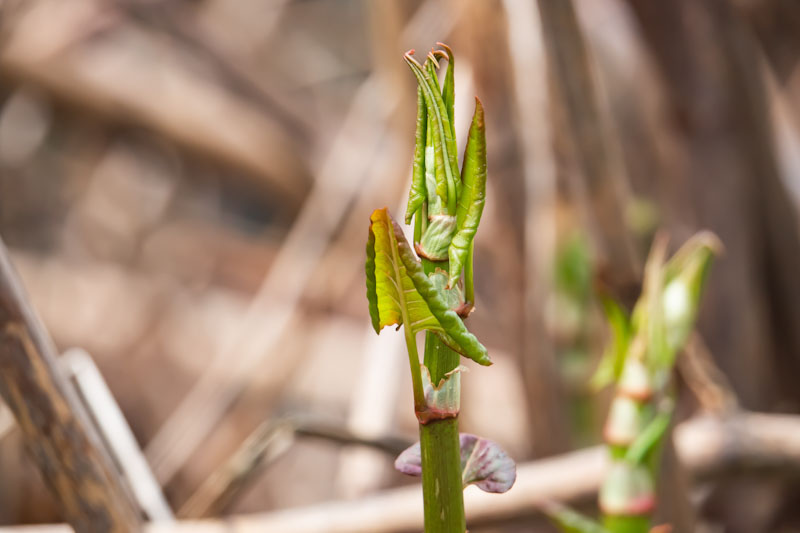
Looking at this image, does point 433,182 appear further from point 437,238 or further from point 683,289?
point 683,289

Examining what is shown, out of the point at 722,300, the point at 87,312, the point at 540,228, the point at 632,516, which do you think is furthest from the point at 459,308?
the point at 87,312

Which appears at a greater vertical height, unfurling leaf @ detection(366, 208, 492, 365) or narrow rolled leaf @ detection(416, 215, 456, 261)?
narrow rolled leaf @ detection(416, 215, 456, 261)

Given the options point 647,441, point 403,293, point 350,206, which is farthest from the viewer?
point 350,206

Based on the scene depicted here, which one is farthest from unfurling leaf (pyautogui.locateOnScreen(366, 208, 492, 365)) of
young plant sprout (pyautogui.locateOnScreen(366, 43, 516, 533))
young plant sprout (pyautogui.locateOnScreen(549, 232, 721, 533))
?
young plant sprout (pyautogui.locateOnScreen(549, 232, 721, 533))

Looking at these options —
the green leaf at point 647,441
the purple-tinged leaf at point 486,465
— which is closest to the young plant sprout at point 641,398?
the green leaf at point 647,441

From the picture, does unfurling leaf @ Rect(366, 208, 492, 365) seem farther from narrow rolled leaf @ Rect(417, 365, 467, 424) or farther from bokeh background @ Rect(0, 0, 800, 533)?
bokeh background @ Rect(0, 0, 800, 533)

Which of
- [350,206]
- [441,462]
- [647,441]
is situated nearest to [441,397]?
[441,462]

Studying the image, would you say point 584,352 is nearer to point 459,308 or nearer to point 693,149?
point 693,149
